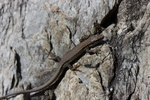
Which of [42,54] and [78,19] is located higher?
[78,19]

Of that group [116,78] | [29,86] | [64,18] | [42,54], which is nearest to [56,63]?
[42,54]

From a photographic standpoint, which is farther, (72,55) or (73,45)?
(73,45)

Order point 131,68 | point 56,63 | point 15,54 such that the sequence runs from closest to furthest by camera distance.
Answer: point 131,68 < point 15,54 < point 56,63

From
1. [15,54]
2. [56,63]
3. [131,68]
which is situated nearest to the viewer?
[131,68]

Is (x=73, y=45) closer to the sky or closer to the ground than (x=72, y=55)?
closer to the sky

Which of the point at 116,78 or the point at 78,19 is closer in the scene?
the point at 116,78

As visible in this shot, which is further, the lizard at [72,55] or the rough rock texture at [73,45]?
the lizard at [72,55]

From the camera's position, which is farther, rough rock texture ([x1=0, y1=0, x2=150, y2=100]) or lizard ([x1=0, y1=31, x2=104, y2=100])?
lizard ([x1=0, y1=31, x2=104, y2=100])

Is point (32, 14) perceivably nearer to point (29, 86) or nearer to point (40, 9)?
point (40, 9)
